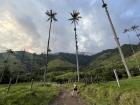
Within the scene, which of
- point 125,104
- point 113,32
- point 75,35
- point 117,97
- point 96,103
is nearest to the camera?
point 125,104

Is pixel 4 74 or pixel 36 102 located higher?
pixel 4 74

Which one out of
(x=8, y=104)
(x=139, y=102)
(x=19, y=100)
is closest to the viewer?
(x=139, y=102)

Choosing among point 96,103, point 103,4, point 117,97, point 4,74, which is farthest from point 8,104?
point 4,74

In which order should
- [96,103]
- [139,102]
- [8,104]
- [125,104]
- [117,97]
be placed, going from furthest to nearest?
1. [8,104]
2. [96,103]
3. [117,97]
4. [125,104]
5. [139,102]

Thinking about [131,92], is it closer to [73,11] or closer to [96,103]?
[96,103]

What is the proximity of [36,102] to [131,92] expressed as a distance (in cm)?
1638

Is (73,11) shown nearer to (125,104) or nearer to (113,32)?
(113,32)

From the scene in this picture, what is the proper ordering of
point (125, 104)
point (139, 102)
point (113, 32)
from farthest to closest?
1. point (113, 32)
2. point (125, 104)
3. point (139, 102)

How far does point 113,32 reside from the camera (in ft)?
151

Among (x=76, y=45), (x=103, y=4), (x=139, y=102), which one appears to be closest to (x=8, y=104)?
(x=139, y=102)

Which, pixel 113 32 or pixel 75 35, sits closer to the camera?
pixel 113 32

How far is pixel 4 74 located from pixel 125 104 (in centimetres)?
12651

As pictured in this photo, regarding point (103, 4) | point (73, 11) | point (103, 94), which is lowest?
point (103, 94)

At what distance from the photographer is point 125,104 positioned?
845 inches
